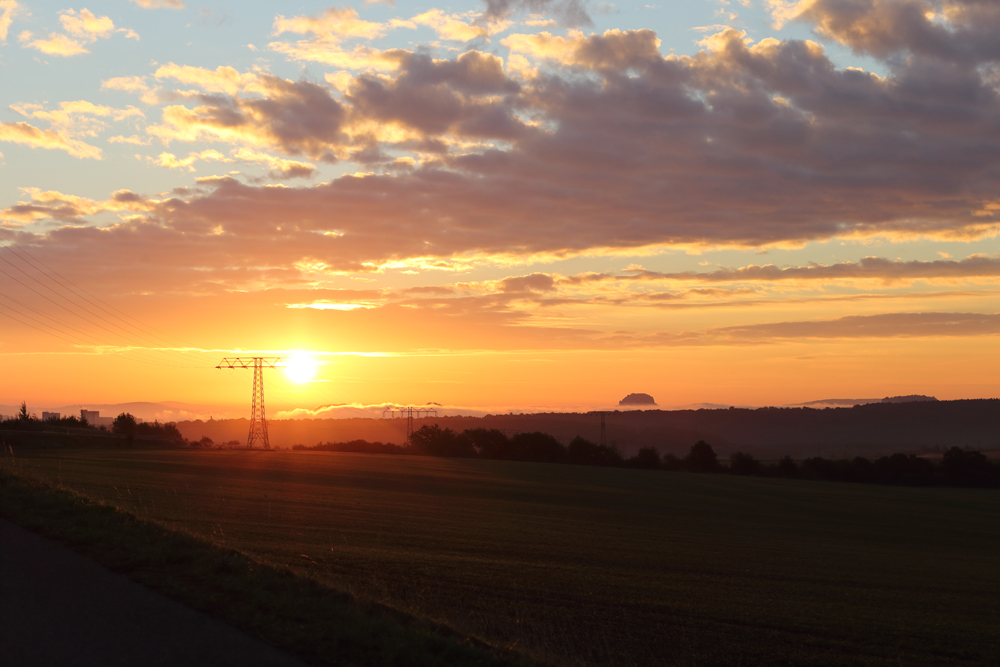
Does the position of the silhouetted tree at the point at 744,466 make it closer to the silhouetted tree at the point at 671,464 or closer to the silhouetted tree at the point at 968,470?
the silhouetted tree at the point at 671,464

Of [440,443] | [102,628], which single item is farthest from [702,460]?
[102,628]

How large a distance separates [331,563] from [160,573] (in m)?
9.36

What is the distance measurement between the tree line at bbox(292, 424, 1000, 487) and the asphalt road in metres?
132

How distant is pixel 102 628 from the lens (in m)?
9.35

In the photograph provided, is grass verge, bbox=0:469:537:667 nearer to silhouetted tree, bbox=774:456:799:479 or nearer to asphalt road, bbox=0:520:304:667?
→ asphalt road, bbox=0:520:304:667

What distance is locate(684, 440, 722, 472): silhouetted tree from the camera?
14025cm

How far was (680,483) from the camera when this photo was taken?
99.8 metres

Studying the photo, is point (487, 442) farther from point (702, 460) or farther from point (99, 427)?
point (99, 427)

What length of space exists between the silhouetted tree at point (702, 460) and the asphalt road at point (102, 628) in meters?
137

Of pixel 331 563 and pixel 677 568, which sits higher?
pixel 331 563

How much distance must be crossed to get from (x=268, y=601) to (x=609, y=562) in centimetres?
2109

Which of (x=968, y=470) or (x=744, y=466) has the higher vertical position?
(x=744, y=466)

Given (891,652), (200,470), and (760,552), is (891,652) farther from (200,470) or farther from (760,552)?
(200,470)

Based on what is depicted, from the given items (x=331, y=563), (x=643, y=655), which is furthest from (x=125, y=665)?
(x=331, y=563)
